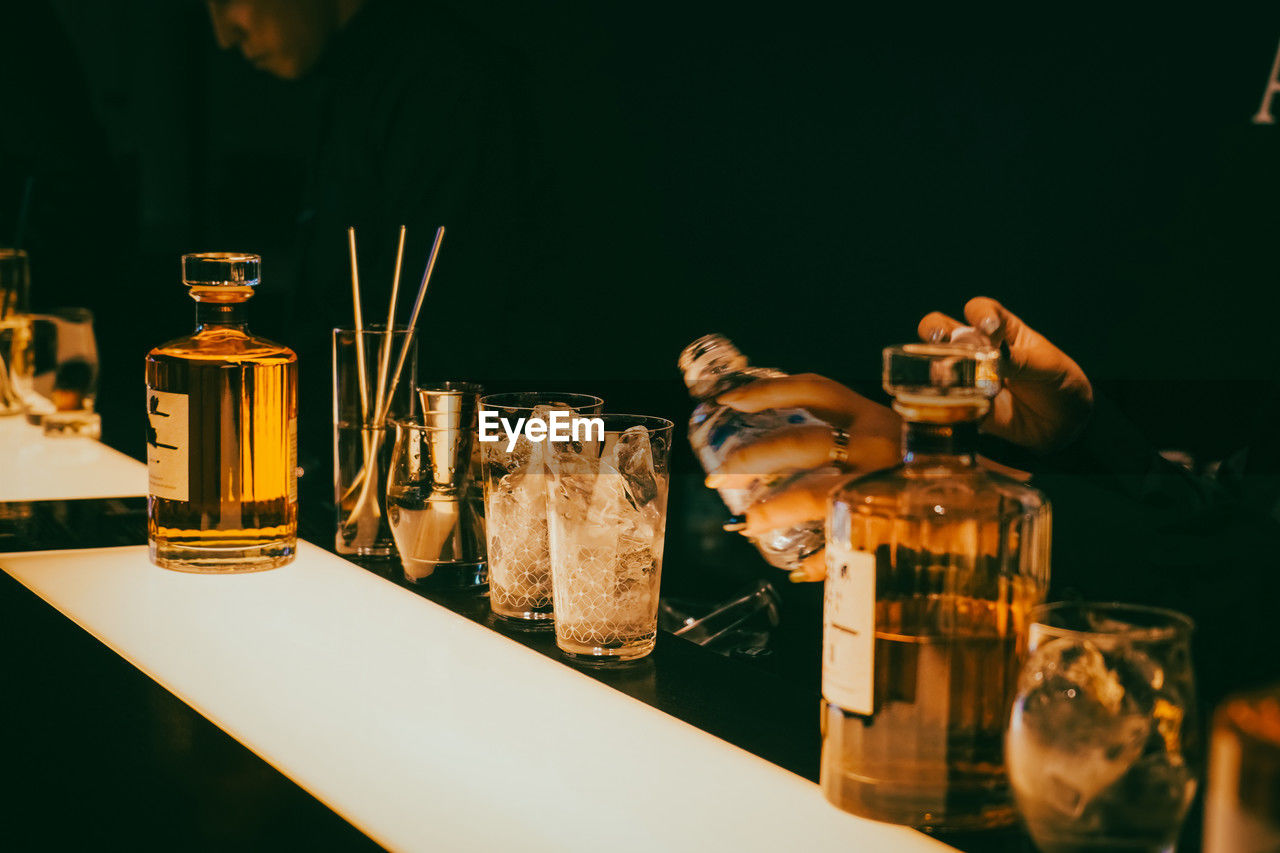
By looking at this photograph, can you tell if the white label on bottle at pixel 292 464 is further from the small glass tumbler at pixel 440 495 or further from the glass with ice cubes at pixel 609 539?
the glass with ice cubes at pixel 609 539

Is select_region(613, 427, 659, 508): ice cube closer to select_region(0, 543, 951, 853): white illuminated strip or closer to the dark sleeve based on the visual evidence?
select_region(0, 543, 951, 853): white illuminated strip

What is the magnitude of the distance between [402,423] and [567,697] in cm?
35

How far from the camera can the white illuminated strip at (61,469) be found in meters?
1.43

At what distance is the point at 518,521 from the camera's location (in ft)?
3.07

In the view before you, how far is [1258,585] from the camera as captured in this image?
1.11 metres

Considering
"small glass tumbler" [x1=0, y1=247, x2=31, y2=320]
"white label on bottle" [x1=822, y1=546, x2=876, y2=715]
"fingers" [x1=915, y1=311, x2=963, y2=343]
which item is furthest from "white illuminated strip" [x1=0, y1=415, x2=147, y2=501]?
"white label on bottle" [x1=822, y1=546, x2=876, y2=715]

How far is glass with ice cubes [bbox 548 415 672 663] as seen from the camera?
849 mm

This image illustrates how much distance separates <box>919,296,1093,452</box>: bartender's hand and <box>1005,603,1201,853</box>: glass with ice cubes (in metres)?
0.65

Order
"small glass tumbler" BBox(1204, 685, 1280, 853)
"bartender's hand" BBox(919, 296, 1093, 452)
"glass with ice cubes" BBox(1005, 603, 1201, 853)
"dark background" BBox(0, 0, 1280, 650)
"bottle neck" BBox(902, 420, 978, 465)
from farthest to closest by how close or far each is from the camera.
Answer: "dark background" BBox(0, 0, 1280, 650) → "bartender's hand" BBox(919, 296, 1093, 452) → "bottle neck" BBox(902, 420, 978, 465) → "glass with ice cubes" BBox(1005, 603, 1201, 853) → "small glass tumbler" BBox(1204, 685, 1280, 853)

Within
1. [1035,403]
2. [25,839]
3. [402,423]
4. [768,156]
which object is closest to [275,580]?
[402,423]

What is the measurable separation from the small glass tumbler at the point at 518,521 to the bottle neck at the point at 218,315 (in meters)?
0.33

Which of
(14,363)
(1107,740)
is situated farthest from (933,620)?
(14,363)

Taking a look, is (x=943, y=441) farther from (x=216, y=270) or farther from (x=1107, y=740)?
(x=216, y=270)

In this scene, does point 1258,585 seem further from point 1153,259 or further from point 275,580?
point 1153,259
